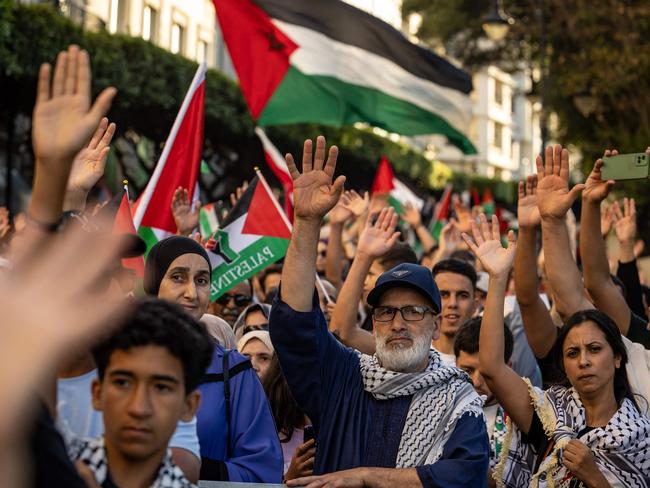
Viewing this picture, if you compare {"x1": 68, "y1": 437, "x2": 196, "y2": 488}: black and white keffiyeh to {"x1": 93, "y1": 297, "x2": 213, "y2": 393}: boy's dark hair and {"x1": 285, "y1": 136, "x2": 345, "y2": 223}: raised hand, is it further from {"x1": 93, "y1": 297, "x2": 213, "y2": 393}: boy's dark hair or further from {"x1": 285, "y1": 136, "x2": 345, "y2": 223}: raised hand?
{"x1": 285, "y1": 136, "x2": 345, "y2": 223}: raised hand

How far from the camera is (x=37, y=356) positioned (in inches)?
95.6

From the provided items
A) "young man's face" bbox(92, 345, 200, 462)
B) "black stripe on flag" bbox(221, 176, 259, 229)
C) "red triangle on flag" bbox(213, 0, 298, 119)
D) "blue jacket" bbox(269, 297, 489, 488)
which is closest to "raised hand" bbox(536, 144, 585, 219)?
"blue jacket" bbox(269, 297, 489, 488)

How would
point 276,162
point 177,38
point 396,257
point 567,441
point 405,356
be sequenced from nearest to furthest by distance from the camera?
point 405,356 < point 567,441 < point 396,257 < point 276,162 < point 177,38

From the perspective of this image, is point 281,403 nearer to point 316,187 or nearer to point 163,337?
point 316,187

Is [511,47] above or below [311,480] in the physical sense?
above

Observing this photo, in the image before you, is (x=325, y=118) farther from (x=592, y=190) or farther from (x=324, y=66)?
(x=592, y=190)

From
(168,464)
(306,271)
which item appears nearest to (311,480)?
(306,271)

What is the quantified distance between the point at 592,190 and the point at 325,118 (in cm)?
596

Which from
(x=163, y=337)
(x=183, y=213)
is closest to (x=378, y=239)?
(x=183, y=213)

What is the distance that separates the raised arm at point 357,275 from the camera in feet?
19.8

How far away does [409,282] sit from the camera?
16.4ft

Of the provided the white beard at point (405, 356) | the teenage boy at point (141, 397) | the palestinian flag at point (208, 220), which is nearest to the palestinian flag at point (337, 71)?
the palestinian flag at point (208, 220)

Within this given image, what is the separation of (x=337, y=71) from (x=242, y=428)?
8023 millimetres

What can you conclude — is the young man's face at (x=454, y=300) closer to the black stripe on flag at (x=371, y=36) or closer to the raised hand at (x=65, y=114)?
the raised hand at (x=65, y=114)
